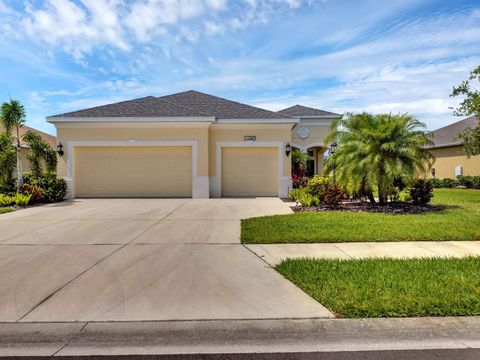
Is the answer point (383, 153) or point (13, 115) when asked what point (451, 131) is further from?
point (13, 115)

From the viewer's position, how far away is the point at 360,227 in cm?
753

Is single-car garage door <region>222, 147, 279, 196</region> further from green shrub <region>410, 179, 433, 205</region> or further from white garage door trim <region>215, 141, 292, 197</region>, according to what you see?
green shrub <region>410, 179, 433, 205</region>

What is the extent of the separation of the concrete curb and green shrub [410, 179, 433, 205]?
8825 millimetres

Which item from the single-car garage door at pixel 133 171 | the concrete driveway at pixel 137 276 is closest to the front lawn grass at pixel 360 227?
the concrete driveway at pixel 137 276

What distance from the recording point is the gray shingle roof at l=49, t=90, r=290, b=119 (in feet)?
49.0

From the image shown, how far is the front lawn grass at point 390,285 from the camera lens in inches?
135

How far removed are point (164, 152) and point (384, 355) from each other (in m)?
13.7

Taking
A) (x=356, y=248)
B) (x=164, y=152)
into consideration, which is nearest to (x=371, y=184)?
(x=356, y=248)

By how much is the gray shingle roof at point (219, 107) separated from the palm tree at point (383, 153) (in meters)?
5.28

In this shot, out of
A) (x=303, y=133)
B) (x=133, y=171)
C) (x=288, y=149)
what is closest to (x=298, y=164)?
(x=288, y=149)

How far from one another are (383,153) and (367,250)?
5.50 meters

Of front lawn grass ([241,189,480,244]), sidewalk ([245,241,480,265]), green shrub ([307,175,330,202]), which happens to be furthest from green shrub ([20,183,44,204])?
green shrub ([307,175,330,202])

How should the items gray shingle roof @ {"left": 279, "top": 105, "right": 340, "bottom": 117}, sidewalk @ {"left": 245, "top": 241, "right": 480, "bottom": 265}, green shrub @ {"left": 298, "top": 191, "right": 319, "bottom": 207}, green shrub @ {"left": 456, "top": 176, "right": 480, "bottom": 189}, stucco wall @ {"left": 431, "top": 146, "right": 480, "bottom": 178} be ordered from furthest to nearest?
gray shingle roof @ {"left": 279, "top": 105, "right": 340, "bottom": 117}
stucco wall @ {"left": 431, "top": 146, "right": 480, "bottom": 178}
green shrub @ {"left": 456, "top": 176, "right": 480, "bottom": 189}
green shrub @ {"left": 298, "top": 191, "right": 319, "bottom": 207}
sidewalk @ {"left": 245, "top": 241, "right": 480, "bottom": 265}

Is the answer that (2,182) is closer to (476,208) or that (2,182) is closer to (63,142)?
(63,142)
